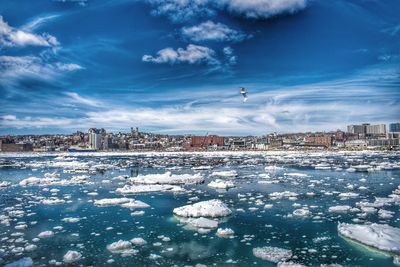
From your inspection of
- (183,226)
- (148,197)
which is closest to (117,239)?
(183,226)

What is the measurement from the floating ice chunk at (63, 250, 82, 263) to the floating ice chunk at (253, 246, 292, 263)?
5.48 meters

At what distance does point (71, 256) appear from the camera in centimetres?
1133

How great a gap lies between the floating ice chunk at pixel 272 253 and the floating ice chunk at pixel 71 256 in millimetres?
5475

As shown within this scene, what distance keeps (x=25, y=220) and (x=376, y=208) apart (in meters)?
17.0

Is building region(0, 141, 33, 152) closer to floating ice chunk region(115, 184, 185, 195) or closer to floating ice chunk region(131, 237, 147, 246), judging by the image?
floating ice chunk region(115, 184, 185, 195)

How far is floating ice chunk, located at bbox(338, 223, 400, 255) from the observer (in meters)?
11.9

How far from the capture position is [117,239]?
45.1 ft

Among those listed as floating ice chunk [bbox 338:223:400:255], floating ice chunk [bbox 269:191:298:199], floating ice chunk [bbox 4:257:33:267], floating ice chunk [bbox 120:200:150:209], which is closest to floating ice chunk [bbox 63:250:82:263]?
floating ice chunk [bbox 4:257:33:267]

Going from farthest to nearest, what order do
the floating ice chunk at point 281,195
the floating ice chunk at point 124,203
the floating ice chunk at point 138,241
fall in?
the floating ice chunk at point 281,195 → the floating ice chunk at point 124,203 → the floating ice chunk at point 138,241

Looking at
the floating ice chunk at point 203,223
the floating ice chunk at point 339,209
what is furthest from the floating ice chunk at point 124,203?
the floating ice chunk at point 339,209

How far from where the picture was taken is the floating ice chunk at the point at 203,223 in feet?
50.3

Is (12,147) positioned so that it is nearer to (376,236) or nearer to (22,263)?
(22,263)

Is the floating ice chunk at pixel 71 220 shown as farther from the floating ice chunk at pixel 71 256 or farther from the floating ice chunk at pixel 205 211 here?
the floating ice chunk at pixel 71 256

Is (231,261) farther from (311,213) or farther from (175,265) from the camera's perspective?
(311,213)
